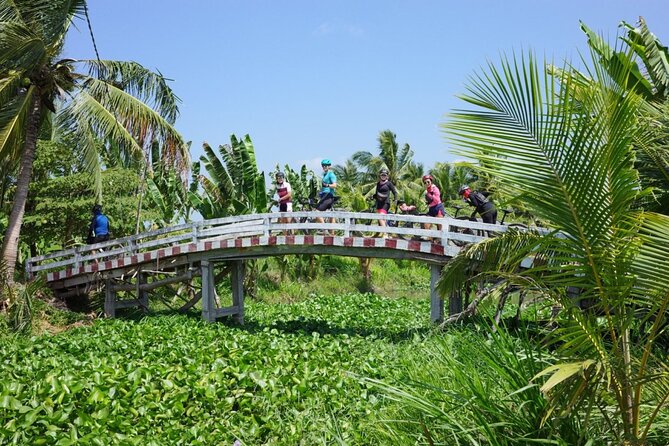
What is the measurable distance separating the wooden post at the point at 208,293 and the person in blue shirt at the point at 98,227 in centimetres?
272

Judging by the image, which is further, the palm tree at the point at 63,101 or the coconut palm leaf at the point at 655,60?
the palm tree at the point at 63,101

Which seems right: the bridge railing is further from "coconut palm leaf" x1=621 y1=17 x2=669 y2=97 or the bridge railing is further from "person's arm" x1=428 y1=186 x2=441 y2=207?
"coconut palm leaf" x1=621 y1=17 x2=669 y2=97

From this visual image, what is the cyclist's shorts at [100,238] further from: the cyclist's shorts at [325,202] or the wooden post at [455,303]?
the wooden post at [455,303]

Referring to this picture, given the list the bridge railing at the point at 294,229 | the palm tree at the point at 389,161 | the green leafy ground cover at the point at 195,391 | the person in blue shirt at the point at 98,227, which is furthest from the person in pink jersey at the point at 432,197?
the palm tree at the point at 389,161

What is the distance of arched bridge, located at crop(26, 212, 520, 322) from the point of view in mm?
12844

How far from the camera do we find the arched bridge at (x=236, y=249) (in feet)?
42.1

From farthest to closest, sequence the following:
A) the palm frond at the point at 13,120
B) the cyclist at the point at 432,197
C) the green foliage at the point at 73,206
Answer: the green foliage at the point at 73,206 < the palm frond at the point at 13,120 < the cyclist at the point at 432,197

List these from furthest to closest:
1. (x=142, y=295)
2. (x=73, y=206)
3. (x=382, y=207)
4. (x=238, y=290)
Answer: (x=73, y=206) → (x=142, y=295) → (x=238, y=290) → (x=382, y=207)

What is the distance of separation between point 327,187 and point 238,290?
434cm

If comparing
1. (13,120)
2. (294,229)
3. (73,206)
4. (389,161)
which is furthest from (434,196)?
(389,161)

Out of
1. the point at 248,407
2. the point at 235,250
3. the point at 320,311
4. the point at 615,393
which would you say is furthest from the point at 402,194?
the point at 615,393

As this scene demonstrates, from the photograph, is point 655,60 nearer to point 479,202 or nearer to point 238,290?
point 479,202

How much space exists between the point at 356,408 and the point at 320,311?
1169 centimetres

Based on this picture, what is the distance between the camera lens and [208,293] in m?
15.9
